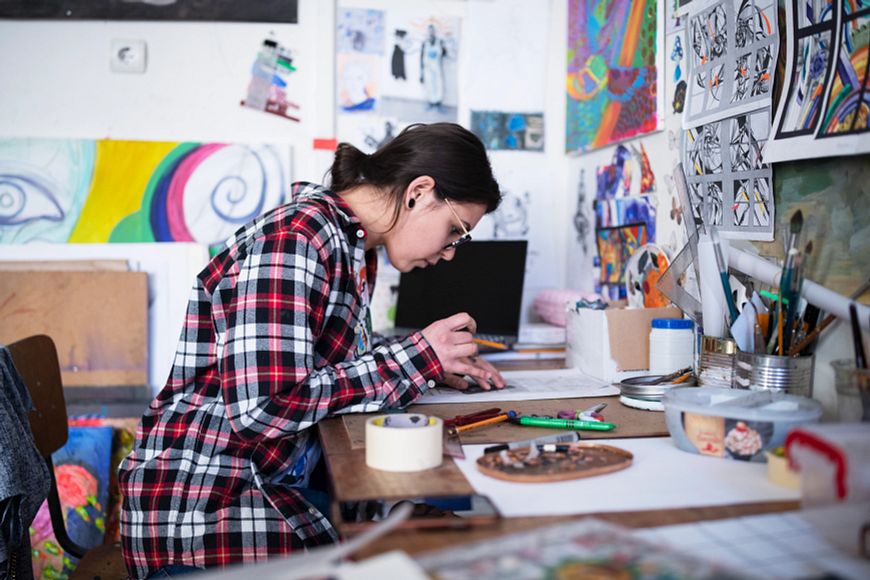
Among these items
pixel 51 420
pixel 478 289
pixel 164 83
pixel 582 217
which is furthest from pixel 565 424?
pixel 164 83

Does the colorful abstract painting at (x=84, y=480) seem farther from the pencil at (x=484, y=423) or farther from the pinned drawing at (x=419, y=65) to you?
the pencil at (x=484, y=423)

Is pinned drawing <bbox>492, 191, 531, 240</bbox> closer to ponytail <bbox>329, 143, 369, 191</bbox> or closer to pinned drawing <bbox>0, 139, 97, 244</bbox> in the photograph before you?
ponytail <bbox>329, 143, 369, 191</bbox>

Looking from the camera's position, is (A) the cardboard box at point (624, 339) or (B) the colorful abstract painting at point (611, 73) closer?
(A) the cardboard box at point (624, 339)

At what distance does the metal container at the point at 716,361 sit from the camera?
46.1 inches

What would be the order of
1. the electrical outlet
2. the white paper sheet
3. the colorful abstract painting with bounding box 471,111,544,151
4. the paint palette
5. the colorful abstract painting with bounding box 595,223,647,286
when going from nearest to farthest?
the white paper sheet, the paint palette, the colorful abstract painting with bounding box 595,223,647,286, the electrical outlet, the colorful abstract painting with bounding box 471,111,544,151

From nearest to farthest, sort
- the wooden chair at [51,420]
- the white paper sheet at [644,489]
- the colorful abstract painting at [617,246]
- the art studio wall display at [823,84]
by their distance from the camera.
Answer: the white paper sheet at [644,489], the art studio wall display at [823,84], the wooden chair at [51,420], the colorful abstract painting at [617,246]

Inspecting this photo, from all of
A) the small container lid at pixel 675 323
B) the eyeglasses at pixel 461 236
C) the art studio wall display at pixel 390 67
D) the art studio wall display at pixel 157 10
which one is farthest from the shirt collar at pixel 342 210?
the art studio wall display at pixel 157 10

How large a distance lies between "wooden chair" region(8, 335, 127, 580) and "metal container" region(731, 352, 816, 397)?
3.62 feet

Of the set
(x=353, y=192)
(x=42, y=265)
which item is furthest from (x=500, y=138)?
(x=42, y=265)

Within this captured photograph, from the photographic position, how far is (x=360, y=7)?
2.16 metres

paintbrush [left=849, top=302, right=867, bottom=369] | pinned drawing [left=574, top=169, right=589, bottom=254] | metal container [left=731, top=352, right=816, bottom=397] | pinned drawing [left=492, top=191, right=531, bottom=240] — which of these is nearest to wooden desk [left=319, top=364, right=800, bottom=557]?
metal container [left=731, top=352, right=816, bottom=397]

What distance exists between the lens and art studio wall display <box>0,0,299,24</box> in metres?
2.07

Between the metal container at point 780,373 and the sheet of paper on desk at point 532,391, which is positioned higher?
the metal container at point 780,373

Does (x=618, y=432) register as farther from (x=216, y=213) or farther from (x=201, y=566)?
(x=216, y=213)
